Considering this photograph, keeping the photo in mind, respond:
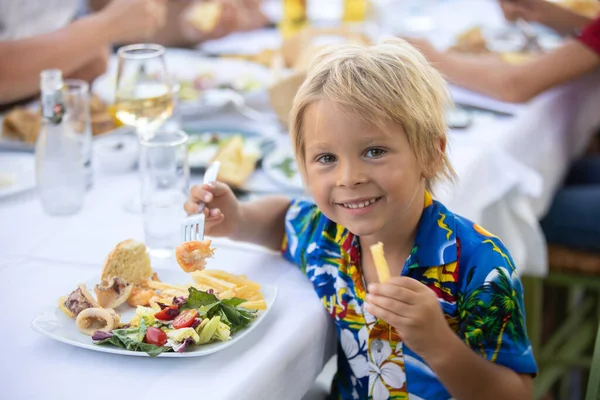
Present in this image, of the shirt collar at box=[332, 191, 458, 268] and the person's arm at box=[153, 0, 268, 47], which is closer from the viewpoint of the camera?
the shirt collar at box=[332, 191, 458, 268]

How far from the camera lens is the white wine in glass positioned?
61.7 inches

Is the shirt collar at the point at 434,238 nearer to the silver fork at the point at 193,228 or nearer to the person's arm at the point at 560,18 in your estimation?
the silver fork at the point at 193,228

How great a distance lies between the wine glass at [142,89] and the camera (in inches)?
61.6

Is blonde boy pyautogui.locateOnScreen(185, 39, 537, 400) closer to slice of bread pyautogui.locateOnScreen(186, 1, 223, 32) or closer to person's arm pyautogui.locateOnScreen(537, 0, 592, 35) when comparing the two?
slice of bread pyautogui.locateOnScreen(186, 1, 223, 32)

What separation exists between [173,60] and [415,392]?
1875mm

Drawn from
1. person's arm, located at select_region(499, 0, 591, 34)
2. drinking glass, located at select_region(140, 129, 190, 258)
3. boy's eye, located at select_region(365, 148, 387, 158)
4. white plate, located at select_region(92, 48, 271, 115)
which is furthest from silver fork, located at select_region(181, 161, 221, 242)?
person's arm, located at select_region(499, 0, 591, 34)

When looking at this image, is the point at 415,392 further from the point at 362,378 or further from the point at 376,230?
the point at 376,230

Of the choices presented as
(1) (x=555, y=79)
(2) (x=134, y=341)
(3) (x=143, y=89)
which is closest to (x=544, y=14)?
(1) (x=555, y=79)

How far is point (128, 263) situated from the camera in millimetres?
1147

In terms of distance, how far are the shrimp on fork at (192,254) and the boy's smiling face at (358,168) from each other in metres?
0.20

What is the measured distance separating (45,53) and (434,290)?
1345mm

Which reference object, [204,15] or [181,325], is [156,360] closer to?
[181,325]

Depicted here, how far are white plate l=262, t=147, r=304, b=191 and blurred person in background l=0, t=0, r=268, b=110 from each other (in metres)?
0.70

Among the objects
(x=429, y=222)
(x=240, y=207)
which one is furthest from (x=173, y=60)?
(x=429, y=222)
